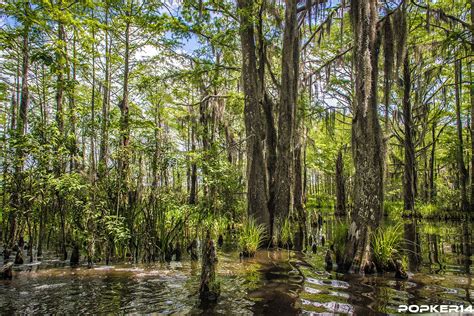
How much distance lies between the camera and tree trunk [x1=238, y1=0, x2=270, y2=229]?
9633 millimetres

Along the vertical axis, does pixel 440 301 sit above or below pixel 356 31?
below

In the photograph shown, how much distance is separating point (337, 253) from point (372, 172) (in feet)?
6.54

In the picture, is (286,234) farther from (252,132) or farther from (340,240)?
(252,132)

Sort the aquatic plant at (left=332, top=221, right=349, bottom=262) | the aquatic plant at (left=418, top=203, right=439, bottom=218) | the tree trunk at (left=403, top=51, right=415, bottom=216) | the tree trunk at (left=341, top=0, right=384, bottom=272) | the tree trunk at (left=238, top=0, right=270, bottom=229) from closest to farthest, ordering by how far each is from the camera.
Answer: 1. the tree trunk at (left=341, top=0, right=384, bottom=272)
2. the aquatic plant at (left=332, top=221, right=349, bottom=262)
3. the tree trunk at (left=238, top=0, right=270, bottom=229)
4. the tree trunk at (left=403, top=51, right=415, bottom=216)
5. the aquatic plant at (left=418, top=203, right=439, bottom=218)

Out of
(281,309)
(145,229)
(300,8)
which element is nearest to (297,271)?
(281,309)

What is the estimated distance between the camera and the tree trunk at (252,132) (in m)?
9.63

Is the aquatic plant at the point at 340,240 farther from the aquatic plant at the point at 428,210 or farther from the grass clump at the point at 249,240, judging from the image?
the aquatic plant at the point at 428,210

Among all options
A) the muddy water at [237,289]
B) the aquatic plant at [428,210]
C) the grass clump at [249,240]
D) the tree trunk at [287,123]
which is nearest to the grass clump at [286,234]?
the tree trunk at [287,123]

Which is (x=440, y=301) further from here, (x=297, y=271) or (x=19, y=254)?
(x=19, y=254)

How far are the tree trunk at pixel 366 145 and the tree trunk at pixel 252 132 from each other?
12.0ft

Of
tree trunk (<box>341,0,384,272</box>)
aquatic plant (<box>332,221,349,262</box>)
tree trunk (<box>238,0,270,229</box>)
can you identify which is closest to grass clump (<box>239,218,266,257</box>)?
tree trunk (<box>238,0,270,229</box>)

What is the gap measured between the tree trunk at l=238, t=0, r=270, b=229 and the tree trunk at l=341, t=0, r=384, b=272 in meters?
3.65

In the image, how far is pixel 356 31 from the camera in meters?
6.70

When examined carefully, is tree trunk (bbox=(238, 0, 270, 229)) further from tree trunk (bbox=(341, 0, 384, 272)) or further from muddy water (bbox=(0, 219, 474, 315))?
tree trunk (bbox=(341, 0, 384, 272))
